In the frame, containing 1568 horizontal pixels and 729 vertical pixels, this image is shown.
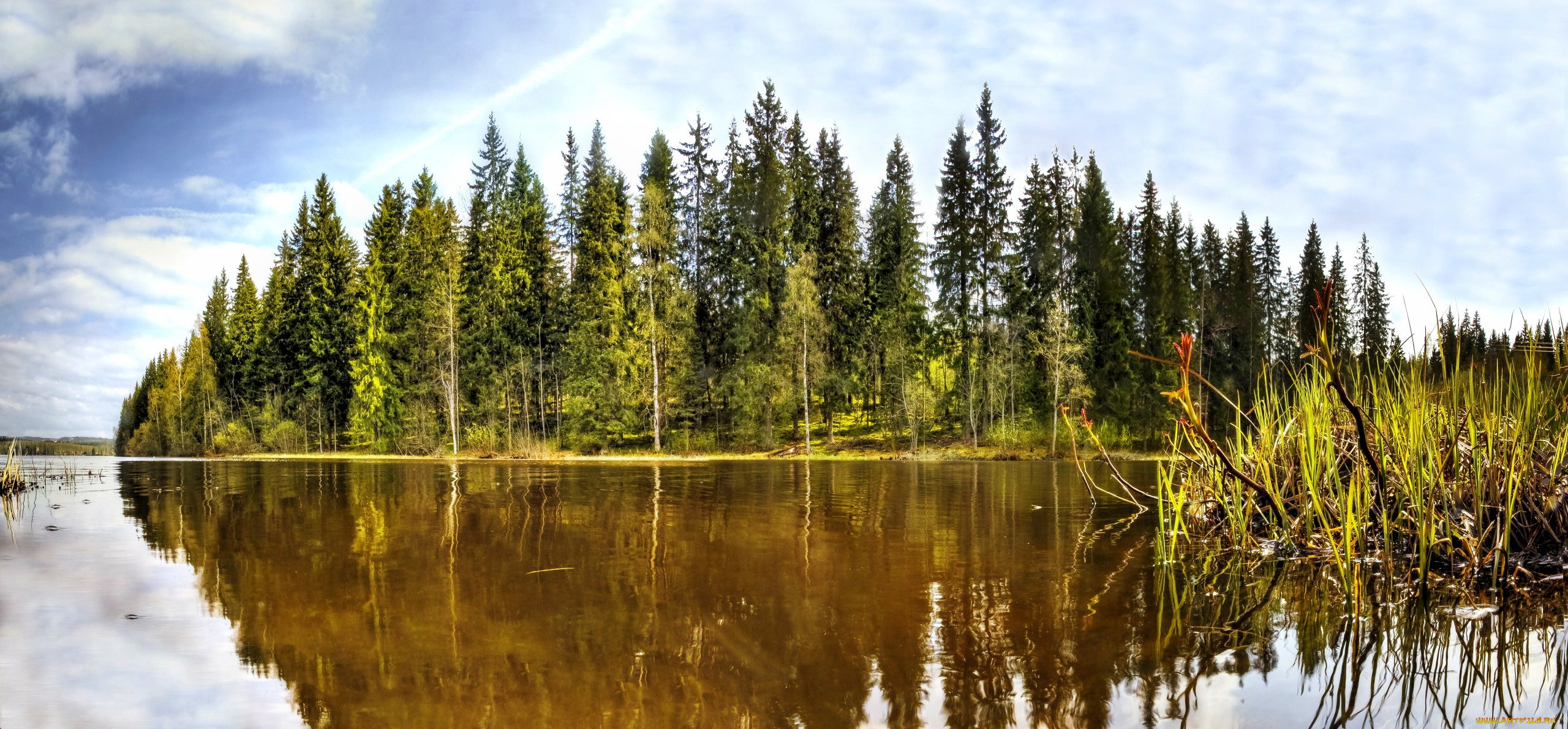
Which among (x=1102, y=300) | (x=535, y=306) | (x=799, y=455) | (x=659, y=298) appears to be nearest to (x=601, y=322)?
(x=659, y=298)

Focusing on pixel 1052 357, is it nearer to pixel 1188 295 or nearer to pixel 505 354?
pixel 1188 295

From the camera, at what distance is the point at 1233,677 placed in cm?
368

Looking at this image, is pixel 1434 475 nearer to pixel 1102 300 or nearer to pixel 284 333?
pixel 1102 300

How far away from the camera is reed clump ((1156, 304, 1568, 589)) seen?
5176 millimetres

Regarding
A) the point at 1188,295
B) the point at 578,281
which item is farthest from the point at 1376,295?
the point at 578,281

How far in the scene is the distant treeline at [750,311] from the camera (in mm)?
37406

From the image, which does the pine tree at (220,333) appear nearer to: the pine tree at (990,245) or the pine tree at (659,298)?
the pine tree at (659,298)

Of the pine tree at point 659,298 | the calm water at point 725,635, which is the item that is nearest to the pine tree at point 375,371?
the pine tree at point 659,298

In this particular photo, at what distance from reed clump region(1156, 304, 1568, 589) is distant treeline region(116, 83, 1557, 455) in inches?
1141

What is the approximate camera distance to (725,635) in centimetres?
463

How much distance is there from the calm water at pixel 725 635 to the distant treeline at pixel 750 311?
28.5m

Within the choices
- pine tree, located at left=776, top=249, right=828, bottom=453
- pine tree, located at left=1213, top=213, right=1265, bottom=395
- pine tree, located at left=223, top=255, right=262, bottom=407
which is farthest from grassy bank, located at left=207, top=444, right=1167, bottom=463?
pine tree, located at left=223, top=255, right=262, bottom=407

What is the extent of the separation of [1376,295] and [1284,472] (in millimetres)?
67816

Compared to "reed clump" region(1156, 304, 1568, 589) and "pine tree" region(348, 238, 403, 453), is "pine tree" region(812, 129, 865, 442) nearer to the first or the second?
"pine tree" region(348, 238, 403, 453)
